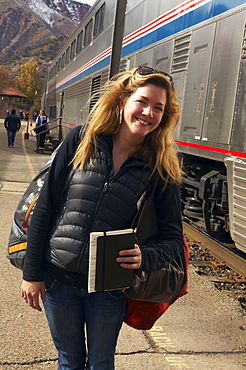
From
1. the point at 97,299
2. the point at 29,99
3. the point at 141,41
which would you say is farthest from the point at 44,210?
the point at 29,99

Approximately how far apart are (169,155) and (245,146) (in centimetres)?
284

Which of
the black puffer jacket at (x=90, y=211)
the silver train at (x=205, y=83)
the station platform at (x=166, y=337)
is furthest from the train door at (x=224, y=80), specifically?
the black puffer jacket at (x=90, y=211)

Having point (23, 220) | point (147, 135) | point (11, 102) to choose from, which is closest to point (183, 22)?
point (147, 135)

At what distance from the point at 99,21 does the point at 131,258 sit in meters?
12.2

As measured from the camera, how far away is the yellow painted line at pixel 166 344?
3.45m

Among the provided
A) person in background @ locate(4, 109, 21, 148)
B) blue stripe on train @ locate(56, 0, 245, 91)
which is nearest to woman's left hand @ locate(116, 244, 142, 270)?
blue stripe on train @ locate(56, 0, 245, 91)

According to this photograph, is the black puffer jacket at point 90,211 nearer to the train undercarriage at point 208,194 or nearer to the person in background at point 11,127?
the train undercarriage at point 208,194

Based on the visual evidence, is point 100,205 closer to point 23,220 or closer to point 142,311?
point 23,220

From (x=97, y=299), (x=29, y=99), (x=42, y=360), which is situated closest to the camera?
(x=97, y=299)

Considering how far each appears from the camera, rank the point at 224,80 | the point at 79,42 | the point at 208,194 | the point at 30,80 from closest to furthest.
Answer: the point at 224,80
the point at 208,194
the point at 79,42
the point at 30,80

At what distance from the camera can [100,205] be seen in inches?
86.6

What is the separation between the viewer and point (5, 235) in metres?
6.67

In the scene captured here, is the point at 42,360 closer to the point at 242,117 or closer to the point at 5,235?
the point at 242,117

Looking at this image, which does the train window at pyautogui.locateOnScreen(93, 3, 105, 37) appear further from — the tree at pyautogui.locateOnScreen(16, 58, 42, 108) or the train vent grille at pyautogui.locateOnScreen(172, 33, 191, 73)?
the tree at pyautogui.locateOnScreen(16, 58, 42, 108)
